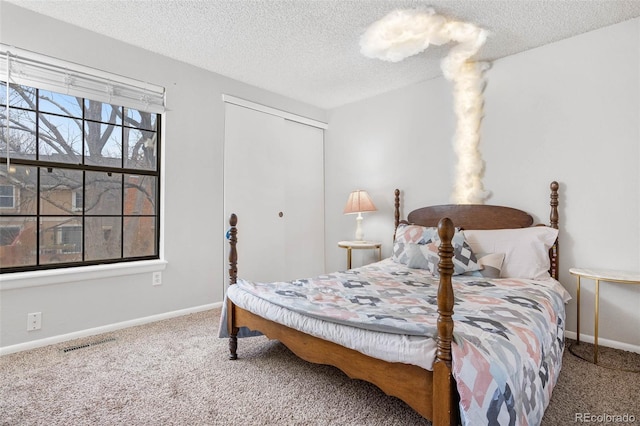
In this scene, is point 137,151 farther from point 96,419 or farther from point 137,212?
point 96,419

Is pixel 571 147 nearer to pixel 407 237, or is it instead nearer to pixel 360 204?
pixel 407 237

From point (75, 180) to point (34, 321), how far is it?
112 cm

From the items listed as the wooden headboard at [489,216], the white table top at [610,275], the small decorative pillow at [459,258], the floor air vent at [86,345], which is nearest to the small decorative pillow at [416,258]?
the small decorative pillow at [459,258]

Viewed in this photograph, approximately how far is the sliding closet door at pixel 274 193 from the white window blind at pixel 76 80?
83cm

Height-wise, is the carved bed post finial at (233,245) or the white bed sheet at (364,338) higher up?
the carved bed post finial at (233,245)

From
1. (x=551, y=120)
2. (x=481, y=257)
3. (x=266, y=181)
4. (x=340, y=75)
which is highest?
(x=340, y=75)

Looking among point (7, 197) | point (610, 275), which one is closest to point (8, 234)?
point (7, 197)

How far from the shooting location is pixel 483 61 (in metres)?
3.22

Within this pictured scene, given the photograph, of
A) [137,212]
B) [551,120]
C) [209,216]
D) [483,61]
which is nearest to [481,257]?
[551,120]

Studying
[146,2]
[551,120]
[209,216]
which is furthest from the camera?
[209,216]

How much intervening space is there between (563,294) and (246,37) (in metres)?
3.24

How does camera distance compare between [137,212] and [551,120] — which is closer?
[551,120]

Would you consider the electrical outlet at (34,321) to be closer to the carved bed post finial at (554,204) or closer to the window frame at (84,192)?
the window frame at (84,192)

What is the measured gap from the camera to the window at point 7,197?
2438mm
